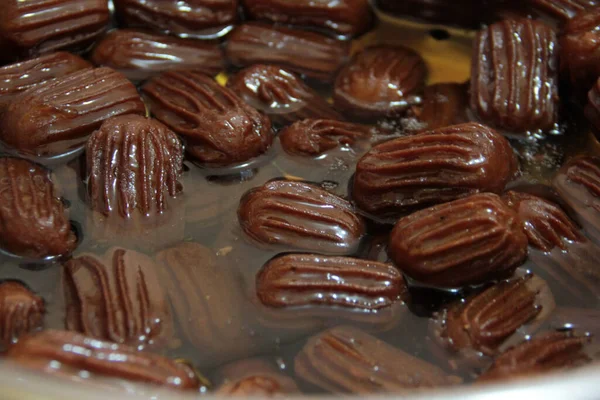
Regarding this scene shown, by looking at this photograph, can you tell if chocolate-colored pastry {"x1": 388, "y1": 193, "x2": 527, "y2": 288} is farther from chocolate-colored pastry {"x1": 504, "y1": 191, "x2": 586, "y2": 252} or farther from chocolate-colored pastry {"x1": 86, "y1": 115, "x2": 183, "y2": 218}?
chocolate-colored pastry {"x1": 86, "y1": 115, "x2": 183, "y2": 218}

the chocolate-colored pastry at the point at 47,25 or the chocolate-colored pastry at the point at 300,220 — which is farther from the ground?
the chocolate-colored pastry at the point at 47,25

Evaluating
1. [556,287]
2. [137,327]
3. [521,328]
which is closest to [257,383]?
[137,327]

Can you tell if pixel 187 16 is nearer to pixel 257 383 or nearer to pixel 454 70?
pixel 454 70

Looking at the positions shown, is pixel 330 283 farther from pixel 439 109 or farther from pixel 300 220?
pixel 439 109

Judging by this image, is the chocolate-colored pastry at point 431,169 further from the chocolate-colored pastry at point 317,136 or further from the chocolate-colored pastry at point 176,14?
the chocolate-colored pastry at point 176,14

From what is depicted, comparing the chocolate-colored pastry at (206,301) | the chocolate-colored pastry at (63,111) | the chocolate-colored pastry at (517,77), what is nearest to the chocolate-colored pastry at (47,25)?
the chocolate-colored pastry at (63,111)

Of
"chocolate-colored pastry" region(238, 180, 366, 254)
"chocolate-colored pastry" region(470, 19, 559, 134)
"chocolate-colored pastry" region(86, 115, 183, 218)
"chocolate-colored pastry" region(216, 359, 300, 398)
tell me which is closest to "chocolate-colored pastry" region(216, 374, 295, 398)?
"chocolate-colored pastry" region(216, 359, 300, 398)

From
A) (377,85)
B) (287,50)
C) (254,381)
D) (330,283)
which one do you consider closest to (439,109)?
(377,85)
